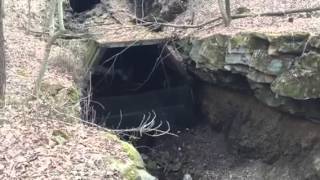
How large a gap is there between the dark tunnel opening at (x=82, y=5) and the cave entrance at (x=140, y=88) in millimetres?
4974

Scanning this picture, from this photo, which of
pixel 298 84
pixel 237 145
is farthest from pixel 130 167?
pixel 237 145

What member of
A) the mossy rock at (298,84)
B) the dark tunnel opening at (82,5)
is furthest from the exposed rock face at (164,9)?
the mossy rock at (298,84)

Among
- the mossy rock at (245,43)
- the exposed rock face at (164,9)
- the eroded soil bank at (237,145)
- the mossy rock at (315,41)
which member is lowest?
the eroded soil bank at (237,145)

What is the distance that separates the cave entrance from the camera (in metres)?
19.1

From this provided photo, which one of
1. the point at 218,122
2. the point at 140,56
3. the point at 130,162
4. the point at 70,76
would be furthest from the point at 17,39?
the point at 130,162

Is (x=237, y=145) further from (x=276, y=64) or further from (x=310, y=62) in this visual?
(x=310, y=62)

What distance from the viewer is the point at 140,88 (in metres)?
20.5

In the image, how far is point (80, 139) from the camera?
938cm

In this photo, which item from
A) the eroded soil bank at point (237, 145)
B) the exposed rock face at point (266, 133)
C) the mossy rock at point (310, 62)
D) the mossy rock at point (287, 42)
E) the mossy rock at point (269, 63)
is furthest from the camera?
the eroded soil bank at point (237, 145)

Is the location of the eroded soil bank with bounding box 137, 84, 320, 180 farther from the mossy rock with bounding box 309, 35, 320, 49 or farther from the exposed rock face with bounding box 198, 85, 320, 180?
the mossy rock with bounding box 309, 35, 320, 49

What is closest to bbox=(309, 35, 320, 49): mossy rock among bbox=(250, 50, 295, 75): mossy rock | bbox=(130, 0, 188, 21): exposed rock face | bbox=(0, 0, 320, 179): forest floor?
bbox=(0, 0, 320, 179): forest floor

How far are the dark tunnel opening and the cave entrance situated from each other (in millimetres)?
4974

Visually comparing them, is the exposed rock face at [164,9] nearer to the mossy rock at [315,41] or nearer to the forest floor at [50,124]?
the forest floor at [50,124]

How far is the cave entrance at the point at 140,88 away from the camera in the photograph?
19141 millimetres
